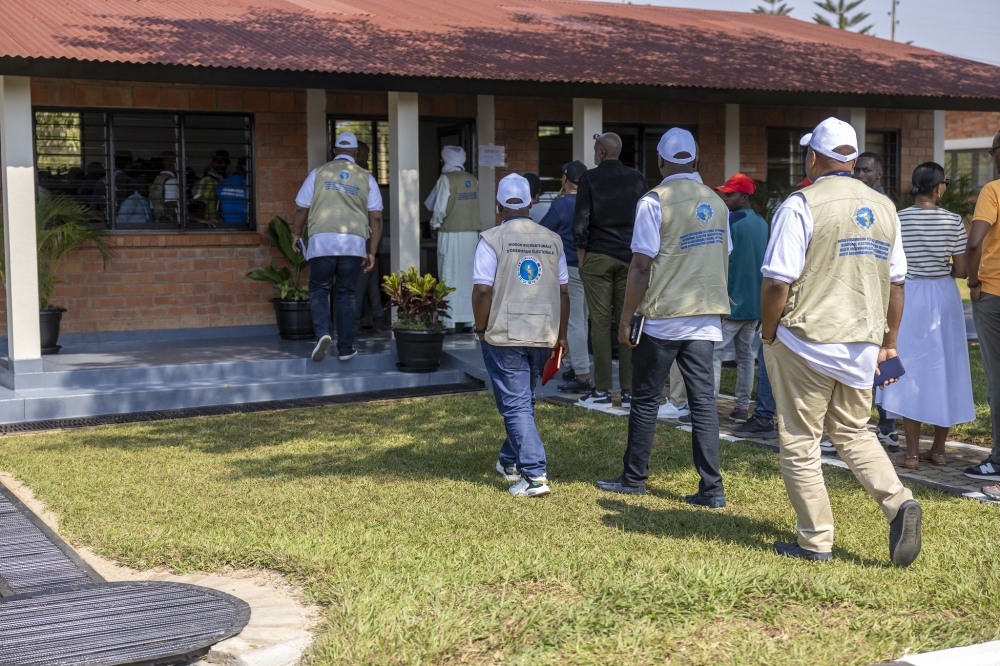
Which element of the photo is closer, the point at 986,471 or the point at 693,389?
the point at 693,389

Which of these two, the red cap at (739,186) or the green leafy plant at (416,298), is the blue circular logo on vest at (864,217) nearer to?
the red cap at (739,186)

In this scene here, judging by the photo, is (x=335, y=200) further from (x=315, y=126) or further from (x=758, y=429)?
(x=758, y=429)

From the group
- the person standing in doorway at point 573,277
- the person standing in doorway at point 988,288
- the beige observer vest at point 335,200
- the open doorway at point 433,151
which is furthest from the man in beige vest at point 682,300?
the open doorway at point 433,151

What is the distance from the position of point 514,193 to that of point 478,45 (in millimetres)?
5933

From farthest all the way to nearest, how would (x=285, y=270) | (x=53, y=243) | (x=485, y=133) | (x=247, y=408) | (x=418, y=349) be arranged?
1. (x=485, y=133)
2. (x=285, y=270)
3. (x=53, y=243)
4. (x=418, y=349)
5. (x=247, y=408)

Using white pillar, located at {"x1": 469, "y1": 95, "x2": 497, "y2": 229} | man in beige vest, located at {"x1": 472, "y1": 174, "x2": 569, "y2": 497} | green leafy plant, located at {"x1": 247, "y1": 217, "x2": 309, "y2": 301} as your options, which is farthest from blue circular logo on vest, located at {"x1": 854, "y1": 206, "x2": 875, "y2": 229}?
white pillar, located at {"x1": 469, "y1": 95, "x2": 497, "y2": 229}

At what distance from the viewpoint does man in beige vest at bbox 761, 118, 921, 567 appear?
4.86m

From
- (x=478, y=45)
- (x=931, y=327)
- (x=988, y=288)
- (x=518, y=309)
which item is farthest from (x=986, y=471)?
(x=478, y=45)

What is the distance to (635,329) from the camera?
5.98 m

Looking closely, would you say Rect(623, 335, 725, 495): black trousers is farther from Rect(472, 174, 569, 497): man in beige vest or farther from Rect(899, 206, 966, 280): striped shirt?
Rect(899, 206, 966, 280): striped shirt

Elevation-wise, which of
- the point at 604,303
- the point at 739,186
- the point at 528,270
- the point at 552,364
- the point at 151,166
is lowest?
the point at 552,364

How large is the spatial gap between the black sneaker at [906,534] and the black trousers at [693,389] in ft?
4.14

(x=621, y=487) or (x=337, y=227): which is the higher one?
(x=337, y=227)

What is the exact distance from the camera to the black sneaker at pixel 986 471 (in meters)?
6.57
